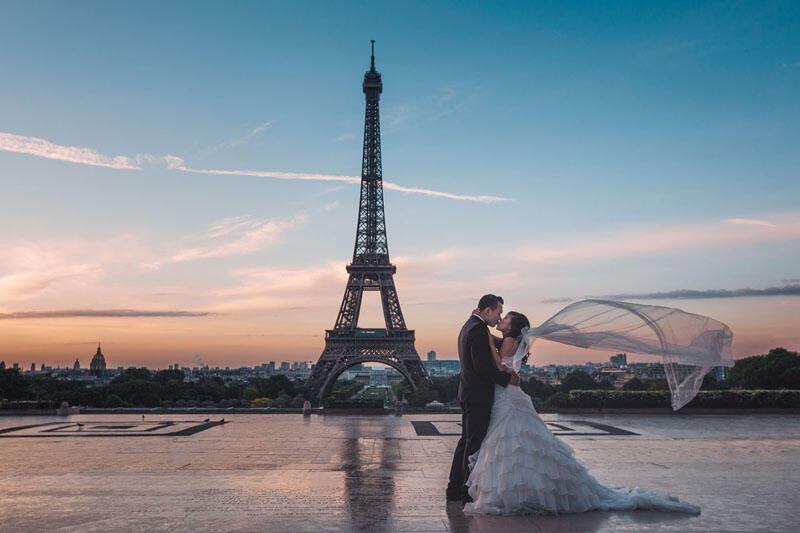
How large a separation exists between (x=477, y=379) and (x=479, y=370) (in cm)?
12

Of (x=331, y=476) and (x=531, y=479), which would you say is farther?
(x=331, y=476)

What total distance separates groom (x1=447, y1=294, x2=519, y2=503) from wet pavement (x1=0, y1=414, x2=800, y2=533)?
1.80ft

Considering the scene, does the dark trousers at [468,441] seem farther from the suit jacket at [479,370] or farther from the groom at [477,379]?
the suit jacket at [479,370]

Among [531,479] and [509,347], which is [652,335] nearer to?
[509,347]

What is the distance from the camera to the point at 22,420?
77.5 feet

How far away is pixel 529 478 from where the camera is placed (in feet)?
25.1

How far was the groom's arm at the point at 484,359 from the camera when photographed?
8.19m

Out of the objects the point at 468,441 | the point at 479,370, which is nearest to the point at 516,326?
the point at 479,370

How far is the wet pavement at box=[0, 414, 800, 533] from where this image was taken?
286 inches

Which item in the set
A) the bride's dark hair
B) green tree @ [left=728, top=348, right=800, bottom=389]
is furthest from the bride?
green tree @ [left=728, top=348, right=800, bottom=389]

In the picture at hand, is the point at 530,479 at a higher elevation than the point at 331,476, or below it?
higher

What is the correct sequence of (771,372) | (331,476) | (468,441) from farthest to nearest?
(771,372), (331,476), (468,441)

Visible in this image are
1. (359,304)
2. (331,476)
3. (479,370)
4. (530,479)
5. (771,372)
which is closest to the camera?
(530,479)

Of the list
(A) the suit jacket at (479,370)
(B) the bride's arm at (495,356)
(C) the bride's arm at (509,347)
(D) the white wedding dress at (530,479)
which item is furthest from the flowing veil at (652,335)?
Result: (D) the white wedding dress at (530,479)
